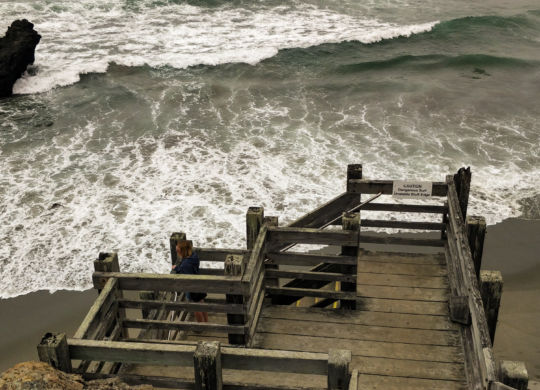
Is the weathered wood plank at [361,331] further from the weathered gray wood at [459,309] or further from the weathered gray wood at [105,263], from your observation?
the weathered gray wood at [105,263]

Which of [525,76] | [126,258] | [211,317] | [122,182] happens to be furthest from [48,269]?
[525,76]

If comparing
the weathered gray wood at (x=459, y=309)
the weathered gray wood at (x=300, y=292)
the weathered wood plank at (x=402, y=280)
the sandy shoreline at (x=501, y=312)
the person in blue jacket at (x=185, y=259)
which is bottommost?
the sandy shoreline at (x=501, y=312)

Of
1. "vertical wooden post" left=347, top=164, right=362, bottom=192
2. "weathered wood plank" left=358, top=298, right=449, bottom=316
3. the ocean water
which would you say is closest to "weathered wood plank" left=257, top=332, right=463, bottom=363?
"weathered wood plank" left=358, top=298, right=449, bottom=316

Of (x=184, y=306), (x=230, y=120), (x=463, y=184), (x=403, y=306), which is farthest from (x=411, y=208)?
(x=230, y=120)

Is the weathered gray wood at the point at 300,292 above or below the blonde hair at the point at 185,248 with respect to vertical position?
below

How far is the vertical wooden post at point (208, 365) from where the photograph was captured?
4.66 meters

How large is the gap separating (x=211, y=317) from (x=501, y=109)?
19.4 m

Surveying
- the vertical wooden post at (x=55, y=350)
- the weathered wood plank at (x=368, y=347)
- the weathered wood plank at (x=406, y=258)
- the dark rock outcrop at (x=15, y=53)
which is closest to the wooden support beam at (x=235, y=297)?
the weathered wood plank at (x=368, y=347)

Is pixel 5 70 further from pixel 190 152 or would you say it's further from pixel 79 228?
pixel 79 228

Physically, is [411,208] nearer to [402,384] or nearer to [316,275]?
[316,275]

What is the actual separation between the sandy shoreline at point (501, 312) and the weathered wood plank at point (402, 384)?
14.3 feet

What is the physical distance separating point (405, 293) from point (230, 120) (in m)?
15.8

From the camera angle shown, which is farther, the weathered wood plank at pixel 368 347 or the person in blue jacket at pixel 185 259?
the person in blue jacket at pixel 185 259

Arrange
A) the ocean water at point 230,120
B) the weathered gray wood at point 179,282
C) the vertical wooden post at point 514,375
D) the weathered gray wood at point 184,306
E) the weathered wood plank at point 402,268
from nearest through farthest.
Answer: the vertical wooden post at point 514,375
the weathered gray wood at point 179,282
the weathered gray wood at point 184,306
the weathered wood plank at point 402,268
the ocean water at point 230,120
